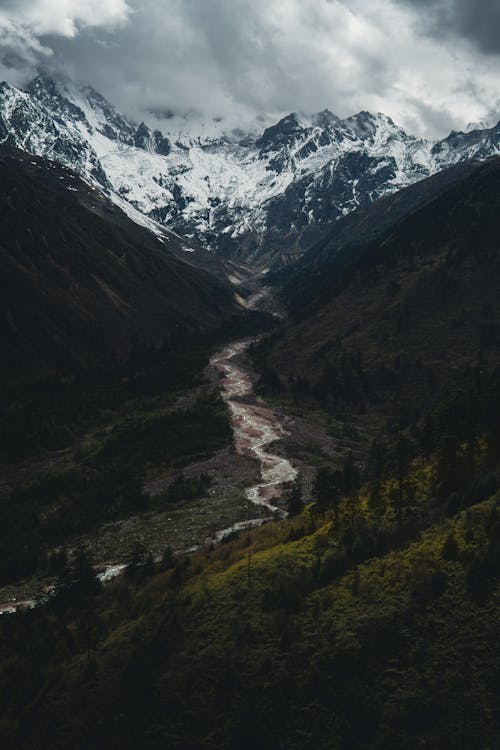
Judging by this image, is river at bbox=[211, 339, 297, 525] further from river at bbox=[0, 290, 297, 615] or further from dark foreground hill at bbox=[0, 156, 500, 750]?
dark foreground hill at bbox=[0, 156, 500, 750]

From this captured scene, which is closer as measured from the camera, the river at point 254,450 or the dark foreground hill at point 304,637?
A: the dark foreground hill at point 304,637

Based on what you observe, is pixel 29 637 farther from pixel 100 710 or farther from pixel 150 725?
pixel 150 725

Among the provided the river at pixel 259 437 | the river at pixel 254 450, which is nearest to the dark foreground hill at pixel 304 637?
the river at pixel 254 450

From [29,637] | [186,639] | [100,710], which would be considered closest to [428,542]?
[186,639]

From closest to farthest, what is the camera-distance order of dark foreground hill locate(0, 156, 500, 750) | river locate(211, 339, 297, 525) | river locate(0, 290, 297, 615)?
dark foreground hill locate(0, 156, 500, 750) < river locate(0, 290, 297, 615) < river locate(211, 339, 297, 525)

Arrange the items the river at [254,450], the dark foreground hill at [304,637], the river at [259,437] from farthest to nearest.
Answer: the river at [259,437] < the river at [254,450] < the dark foreground hill at [304,637]

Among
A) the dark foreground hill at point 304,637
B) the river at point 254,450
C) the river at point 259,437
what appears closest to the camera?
the dark foreground hill at point 304,637

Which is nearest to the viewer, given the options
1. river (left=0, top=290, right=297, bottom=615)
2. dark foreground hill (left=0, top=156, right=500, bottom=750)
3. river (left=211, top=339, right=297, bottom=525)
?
dark foreground hill (left=0, top=156, right=500, bottom=750)

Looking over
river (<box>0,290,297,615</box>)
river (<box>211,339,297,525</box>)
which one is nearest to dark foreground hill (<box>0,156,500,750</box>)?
river (<box>0,290,297,615</box>)

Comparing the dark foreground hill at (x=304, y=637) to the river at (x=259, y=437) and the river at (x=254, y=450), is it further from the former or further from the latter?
the river at (x=259, y=437)

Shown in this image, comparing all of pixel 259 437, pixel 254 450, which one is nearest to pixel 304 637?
pixel 254 450

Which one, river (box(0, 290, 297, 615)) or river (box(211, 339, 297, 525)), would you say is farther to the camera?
river (box(211, 339, 297, 525))
